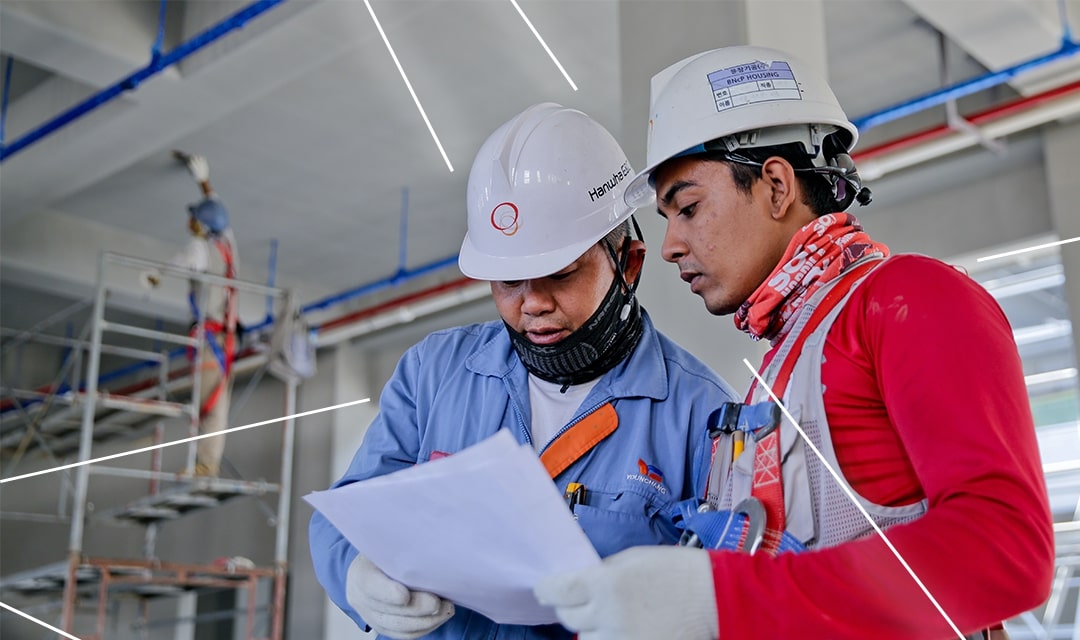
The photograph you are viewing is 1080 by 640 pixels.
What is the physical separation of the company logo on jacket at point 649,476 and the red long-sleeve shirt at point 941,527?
0.66 meters

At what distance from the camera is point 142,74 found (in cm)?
582

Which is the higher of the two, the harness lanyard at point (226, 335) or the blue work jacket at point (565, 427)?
the harness lanyard at point (226, 335)

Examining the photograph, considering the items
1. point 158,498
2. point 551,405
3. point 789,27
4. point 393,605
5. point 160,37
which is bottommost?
point 393,605

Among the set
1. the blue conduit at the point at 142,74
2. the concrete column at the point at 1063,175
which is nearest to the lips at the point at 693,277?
the blue conduit at the point at 142,74

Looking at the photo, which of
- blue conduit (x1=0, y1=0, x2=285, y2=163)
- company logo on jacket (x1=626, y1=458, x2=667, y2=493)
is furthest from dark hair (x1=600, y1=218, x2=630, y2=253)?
blue conduit (x1=0, y1=0, x2=285, y2=163)


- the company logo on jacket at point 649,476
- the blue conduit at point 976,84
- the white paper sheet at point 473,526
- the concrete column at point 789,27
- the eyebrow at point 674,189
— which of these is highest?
the blue conduit at point 976,84

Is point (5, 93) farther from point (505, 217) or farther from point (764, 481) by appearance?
point (764, 481)

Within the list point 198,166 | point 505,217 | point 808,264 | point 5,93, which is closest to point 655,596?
point 808,264

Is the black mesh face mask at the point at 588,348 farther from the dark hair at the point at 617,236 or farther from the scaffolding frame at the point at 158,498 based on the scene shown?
the scaffolding frame at the point at 158,498

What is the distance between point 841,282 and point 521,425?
75 cm

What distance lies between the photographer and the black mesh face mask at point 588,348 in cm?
202

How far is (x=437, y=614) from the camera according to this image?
1654 mm

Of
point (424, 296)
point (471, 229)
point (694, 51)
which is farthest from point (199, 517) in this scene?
point (471, 229)

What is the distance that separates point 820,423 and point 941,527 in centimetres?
25
